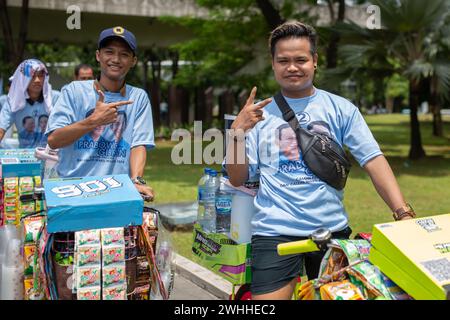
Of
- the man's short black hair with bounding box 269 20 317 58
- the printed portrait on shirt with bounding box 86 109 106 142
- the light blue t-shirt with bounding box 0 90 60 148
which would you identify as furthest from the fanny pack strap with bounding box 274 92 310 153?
the light blue t-shirt with bounding box 0 90 60 148

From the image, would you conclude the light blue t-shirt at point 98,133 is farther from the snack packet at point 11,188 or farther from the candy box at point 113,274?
the snack packet at point 11,188

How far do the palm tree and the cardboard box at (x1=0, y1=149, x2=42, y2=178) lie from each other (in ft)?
33.1

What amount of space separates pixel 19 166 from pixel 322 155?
312 cm

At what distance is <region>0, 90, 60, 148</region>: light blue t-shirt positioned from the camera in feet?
18.5

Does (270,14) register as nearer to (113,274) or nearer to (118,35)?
(118,35)

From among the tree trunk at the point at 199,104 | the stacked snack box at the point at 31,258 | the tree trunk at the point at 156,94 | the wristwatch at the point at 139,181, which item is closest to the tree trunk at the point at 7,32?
the tree trunk at the point at 156,94

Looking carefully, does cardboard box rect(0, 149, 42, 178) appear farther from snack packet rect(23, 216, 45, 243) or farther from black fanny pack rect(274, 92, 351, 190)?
black fanny pack rect(274, 92, 351, 190)

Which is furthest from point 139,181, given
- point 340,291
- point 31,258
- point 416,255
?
point 416,255

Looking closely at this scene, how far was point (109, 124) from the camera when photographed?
3.14m

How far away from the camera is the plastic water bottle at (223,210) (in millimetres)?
2986

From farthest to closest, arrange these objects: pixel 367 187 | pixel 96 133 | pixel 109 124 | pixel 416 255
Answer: pixel 367 187, pixel 96 133, pixel 109 124, pixel 416 255

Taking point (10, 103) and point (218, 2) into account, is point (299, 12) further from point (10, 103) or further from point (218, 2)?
point (10, 103)
